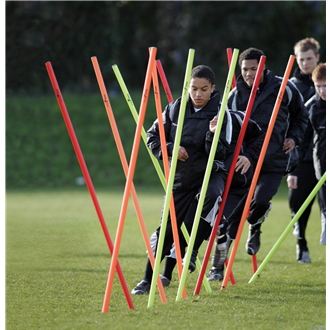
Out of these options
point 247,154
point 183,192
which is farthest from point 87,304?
point 247,154

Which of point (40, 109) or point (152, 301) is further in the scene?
point (40, 109)

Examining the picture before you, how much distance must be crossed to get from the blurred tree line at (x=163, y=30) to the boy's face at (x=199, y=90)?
1327 cm

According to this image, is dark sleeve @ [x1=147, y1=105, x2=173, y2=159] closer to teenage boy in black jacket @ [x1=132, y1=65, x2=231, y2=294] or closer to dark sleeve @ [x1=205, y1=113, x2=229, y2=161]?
teenage boy in black jacket @ [x1=132, y1=65, x2=231, y2=294]

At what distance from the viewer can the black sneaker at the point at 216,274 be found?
169 inches

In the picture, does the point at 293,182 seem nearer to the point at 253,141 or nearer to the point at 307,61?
the point at 307,61

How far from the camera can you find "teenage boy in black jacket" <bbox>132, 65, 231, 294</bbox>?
359 centimetres

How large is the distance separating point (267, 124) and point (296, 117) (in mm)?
329

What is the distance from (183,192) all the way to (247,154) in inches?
24.7

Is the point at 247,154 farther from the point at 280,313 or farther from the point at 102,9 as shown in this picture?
the point at 102,9

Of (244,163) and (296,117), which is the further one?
(296,117)

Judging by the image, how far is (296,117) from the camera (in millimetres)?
4414

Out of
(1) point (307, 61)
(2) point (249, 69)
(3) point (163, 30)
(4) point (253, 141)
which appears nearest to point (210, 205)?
(4) point (253, 141)

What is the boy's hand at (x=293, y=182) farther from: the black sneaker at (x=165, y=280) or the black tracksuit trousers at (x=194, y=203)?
the black sneaker at (x=165, y=280)

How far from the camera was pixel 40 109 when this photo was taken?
1538 cm
